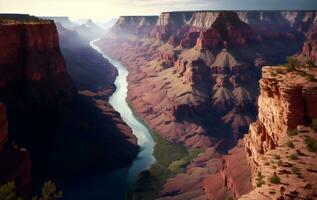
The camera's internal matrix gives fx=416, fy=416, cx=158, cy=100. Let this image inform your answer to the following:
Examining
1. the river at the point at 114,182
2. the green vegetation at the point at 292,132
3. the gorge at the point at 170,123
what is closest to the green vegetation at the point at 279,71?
the gorge at the point at 170,123

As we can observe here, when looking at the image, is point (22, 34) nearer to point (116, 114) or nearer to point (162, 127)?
point (116, 114)

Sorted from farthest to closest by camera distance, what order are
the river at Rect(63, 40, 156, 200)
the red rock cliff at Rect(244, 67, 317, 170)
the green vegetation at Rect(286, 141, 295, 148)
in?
the river at Rect(63, 40, 156, 200)
the red rock cliff at Rect(244, 67, 317, 170)
the green vegetation at Rect(286, 141, 295, 148)

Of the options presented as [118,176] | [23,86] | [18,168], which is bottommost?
[118,176]

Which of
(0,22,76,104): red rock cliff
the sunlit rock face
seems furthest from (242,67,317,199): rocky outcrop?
the sunlit rock face

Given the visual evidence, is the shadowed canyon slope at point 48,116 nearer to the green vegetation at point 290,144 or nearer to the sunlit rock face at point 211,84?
the sunlit rock face at point 211,84

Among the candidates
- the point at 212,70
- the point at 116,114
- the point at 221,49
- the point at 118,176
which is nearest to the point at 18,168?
the point at 118,176

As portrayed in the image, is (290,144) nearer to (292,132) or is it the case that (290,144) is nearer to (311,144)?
(311,144)

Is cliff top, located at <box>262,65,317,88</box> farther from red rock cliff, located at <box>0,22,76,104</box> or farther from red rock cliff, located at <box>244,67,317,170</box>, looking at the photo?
red rock cliff, located at <box>0,22,76,104</box>
